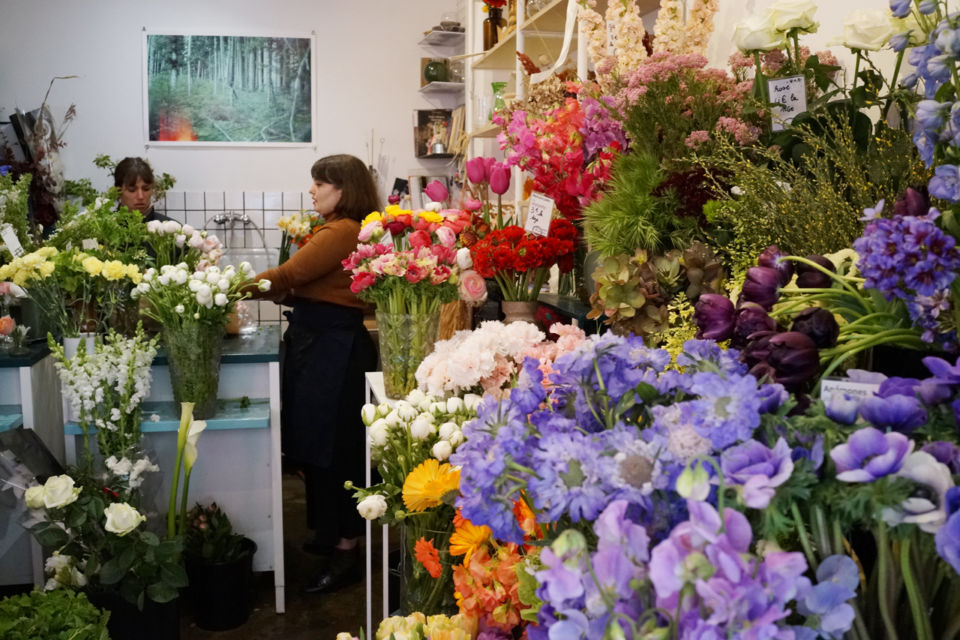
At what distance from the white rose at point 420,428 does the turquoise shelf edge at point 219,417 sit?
1.65m

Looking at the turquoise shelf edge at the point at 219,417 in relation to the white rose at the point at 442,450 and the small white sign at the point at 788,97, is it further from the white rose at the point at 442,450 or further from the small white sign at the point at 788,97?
the small white sign at the point at 788,97

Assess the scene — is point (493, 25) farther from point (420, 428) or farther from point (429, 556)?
point (429, 556)

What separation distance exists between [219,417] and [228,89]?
320 cm

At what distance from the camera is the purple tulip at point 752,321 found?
984 mm

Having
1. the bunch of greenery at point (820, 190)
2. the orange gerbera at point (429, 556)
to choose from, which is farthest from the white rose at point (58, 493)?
the bunch of greenery at point (820, 190)

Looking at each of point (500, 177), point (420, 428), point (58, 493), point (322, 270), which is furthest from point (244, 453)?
point (420, 428)

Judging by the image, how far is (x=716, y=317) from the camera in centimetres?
103

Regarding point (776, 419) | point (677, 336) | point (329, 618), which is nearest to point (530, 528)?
point (776, 419)

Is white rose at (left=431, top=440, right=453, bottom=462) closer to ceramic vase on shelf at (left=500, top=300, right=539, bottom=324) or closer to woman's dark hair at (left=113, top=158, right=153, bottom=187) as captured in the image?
ceramic vase on shelf at (left=500, top=300, right=539, bottom=324)

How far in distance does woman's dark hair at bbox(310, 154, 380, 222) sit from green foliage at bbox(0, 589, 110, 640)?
189 cm

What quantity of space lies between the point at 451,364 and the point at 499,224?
0.72m

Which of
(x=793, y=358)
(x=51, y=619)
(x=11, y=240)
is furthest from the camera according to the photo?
(x=11, y=240)

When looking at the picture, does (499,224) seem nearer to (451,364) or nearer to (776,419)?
(451,364)

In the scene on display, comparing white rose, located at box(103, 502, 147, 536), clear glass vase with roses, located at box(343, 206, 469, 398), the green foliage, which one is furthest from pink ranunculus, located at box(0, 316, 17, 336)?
clear glass vase with roses, located at box(343, 206, 469, 398)
